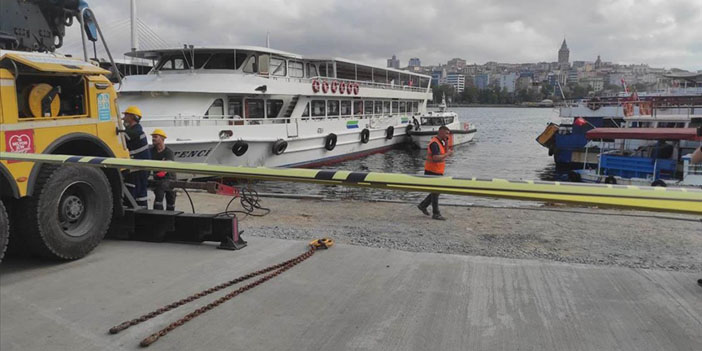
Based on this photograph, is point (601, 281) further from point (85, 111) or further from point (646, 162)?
point (646, 162)

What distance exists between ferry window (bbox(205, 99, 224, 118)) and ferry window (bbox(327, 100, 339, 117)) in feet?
23.7

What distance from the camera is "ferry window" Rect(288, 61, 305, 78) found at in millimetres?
21031

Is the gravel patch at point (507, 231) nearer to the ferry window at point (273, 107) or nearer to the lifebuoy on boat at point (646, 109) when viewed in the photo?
the ferry window at point (273, 107)

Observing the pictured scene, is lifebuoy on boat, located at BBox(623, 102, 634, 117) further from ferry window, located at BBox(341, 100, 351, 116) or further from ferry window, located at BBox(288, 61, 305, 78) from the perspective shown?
ferry window, located at BBox(288, 61, 305, 78)

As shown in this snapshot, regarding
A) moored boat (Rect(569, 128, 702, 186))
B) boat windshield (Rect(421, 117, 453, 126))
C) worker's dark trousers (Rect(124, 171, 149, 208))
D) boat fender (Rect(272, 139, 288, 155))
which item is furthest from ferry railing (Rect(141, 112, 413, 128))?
boat windshield (Rect(421, 117, 453, 126))

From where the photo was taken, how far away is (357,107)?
2725 cm

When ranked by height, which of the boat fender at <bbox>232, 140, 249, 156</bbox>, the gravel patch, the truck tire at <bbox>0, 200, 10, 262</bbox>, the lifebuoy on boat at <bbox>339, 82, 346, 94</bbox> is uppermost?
the lifebuoy on boat at <bbox>339, 82, 346, 94</bbox>

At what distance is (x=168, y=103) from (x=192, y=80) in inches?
46.2

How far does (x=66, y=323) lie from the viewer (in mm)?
3410

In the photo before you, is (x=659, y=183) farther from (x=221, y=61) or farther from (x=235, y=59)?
(x=221, y=61)

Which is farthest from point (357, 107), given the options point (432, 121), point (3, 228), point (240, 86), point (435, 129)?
point (3, 228)

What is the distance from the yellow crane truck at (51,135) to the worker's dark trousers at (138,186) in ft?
3.13

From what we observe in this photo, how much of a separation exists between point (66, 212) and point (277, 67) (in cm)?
1591

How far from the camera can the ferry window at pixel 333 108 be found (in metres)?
23.9
